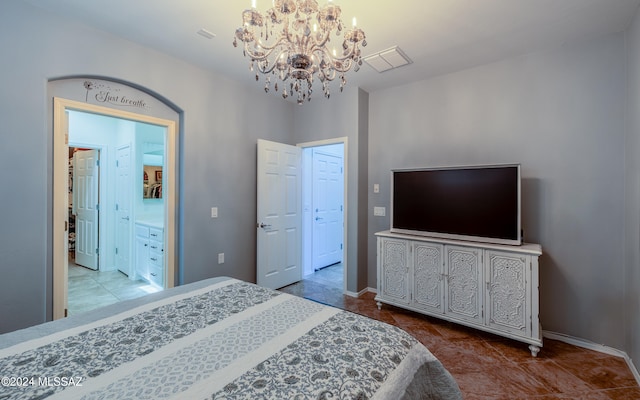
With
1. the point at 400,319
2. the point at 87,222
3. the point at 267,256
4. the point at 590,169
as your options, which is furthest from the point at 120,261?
the point at 590,169

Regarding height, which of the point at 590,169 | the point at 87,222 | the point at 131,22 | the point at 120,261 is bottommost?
the point at 120,261

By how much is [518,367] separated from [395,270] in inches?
50.2

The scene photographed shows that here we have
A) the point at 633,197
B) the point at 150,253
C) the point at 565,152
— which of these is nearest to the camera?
the point at 633,197

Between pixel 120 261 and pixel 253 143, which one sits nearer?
pixel 253 143

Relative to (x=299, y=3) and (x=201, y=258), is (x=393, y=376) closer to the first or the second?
(x=299, y=3)

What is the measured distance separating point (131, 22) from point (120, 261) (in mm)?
3689

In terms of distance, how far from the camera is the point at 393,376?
1.07 metres

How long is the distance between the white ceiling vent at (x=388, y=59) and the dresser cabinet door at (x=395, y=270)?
1.92 m

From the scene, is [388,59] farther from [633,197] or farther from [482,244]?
[633,197]

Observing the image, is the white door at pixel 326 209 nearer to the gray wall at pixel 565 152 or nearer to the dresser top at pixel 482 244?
the dresser top at pixel 482 244

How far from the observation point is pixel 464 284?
105 inches

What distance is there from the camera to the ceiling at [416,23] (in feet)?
6.76

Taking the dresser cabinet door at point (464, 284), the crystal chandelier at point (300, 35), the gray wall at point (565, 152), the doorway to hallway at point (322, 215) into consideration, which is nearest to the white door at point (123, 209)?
the doorway to hallway at point (322, 215)

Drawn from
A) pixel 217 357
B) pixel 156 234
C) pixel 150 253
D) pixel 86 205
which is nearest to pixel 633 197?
pixel 217 357
